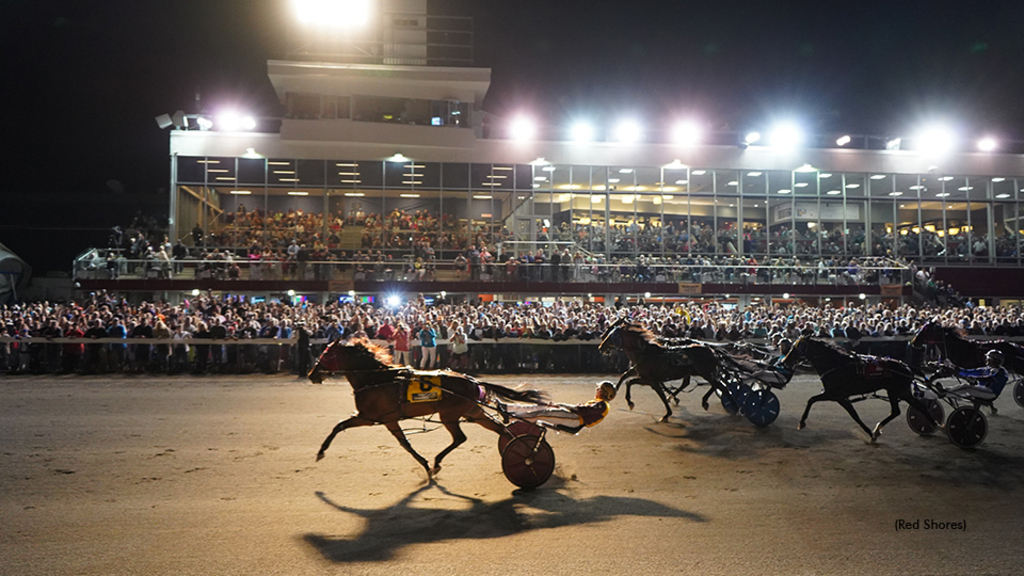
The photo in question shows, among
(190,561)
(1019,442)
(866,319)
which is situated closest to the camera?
(190,561)

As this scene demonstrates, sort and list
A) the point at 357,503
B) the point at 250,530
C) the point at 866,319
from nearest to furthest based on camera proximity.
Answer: the point at 250,530 < the point at 357,503 < the point at 866,319

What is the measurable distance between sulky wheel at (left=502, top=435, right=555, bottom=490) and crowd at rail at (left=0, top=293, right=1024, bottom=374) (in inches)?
460

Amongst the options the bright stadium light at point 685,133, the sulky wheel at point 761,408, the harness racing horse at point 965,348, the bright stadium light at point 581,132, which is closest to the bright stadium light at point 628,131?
the bright stadium light at point 581,132

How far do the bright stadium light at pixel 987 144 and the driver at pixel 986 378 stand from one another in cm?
3441

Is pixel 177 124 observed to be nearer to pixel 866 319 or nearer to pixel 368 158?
pixel 368 158

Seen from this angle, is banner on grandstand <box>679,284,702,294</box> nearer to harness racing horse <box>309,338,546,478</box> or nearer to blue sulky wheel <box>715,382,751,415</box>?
blue sulky wheel <box>715,382,751,415</box>

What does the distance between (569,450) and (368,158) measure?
1046 inches

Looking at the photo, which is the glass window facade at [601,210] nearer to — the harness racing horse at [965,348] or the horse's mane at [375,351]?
the harness racing horse at [965,348]

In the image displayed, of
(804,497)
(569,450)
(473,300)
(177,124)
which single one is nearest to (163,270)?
(177,124)

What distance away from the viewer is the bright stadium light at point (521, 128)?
3441 centimetres

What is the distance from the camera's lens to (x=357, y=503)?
22.2ft

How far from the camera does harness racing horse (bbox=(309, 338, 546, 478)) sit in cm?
761

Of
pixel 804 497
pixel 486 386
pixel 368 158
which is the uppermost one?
pixel 368 158

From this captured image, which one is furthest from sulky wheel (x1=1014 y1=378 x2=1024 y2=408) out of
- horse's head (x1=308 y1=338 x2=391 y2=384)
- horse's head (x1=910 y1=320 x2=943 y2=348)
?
horse's head (x1=308 y1=338 x2=391 y2=384)
